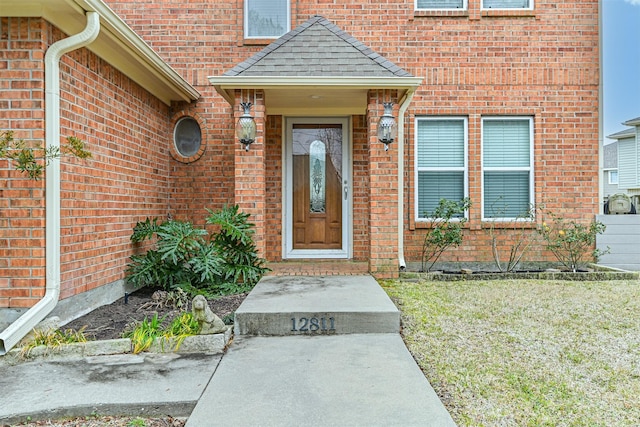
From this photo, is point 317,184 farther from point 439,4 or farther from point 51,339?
point 51,339

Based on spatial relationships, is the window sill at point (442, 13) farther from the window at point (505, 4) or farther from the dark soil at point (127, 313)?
the dark soil at point (127, 313)

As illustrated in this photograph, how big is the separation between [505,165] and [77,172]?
671 centimetres

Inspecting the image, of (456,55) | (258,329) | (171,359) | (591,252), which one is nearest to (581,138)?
(591,252)

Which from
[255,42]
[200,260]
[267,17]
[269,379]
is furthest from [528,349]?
[267,17]

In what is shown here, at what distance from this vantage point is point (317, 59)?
21.2 feet

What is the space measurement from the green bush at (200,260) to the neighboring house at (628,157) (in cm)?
2147

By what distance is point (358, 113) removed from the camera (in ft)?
25.8

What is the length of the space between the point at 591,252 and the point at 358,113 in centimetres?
473

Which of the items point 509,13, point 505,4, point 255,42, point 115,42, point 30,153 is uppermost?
point 505,4

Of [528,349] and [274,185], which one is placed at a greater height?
[274,185]

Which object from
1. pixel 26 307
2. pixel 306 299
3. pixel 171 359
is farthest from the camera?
pixel 306 299

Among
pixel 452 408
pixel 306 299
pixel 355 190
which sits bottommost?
pixel 452 408

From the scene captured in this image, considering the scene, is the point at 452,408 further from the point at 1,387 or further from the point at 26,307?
the point at 26,307

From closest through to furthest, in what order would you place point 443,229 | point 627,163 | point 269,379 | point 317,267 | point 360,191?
point 269,379, point 317,267, point 443,229, point 360,191, point 627,163
